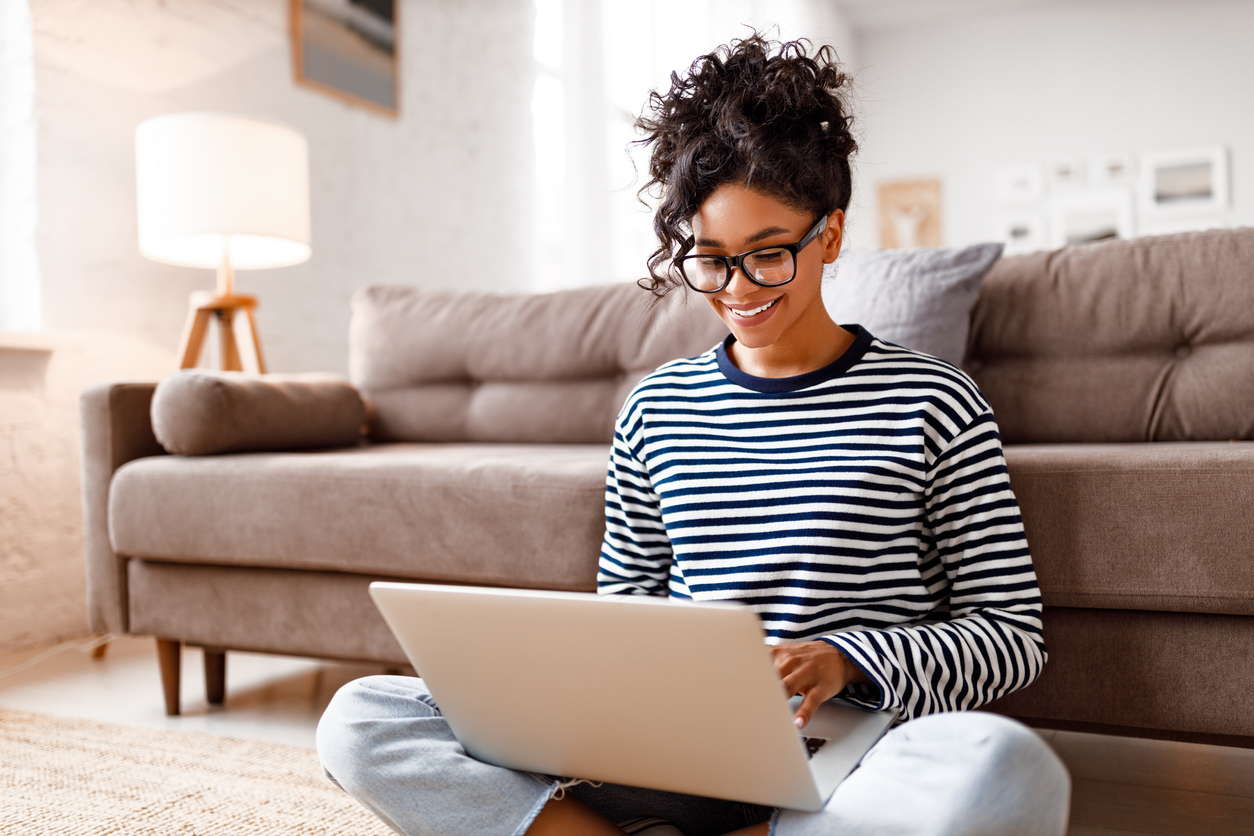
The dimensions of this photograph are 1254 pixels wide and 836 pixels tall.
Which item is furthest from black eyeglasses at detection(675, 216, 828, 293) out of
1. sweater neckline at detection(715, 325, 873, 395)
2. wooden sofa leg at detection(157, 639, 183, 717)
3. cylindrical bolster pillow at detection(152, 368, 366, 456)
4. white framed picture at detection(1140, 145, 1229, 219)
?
white framed picture at detection(1140, 145, 1229, 219)

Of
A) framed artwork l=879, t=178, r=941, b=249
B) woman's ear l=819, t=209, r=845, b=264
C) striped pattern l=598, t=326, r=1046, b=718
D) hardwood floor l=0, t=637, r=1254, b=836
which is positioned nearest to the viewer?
striped pattern l=598, t=326, r=1046, b=718

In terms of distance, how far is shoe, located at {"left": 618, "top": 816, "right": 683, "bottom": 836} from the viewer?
893 millimetres

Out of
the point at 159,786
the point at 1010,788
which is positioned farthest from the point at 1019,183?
the point at 1010,788

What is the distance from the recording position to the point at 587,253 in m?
3.96

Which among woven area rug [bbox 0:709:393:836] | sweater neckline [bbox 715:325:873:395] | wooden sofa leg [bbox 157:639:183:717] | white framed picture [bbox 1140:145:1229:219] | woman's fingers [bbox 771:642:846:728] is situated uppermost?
white framed picture [bbox 1140:145:1229:219]

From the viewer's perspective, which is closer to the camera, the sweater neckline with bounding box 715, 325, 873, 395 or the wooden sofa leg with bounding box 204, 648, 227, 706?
the sweater neckline with bounding box 715, 325, 873, 395

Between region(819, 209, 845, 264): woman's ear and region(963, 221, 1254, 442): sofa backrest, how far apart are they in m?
0.72

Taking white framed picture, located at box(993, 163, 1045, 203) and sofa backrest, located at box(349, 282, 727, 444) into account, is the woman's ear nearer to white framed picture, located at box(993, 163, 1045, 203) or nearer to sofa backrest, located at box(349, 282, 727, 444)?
sofa backrest, located at box(349, 282, 727, 444)

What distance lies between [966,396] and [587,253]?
3.14m

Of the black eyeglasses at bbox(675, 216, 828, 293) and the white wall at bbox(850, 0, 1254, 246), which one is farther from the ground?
the white wall at bbox(850, 0, 1254, 246)

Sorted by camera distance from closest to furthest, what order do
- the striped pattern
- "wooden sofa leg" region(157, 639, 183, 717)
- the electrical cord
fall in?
the striped pattern < "wooden sofa leg" region(157, 639, 183, 717) < the electrical cord

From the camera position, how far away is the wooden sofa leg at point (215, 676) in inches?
69.2

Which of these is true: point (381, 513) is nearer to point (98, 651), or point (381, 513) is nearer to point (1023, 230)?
point (98, 651)

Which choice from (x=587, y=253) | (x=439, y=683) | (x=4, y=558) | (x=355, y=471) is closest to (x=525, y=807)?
(x=439, y=683)
